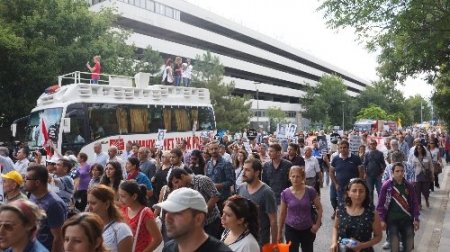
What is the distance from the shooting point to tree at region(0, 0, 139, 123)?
24031mm

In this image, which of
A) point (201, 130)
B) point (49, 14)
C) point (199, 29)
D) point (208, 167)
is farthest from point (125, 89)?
point (199, 29)

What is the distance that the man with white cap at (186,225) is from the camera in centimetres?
310

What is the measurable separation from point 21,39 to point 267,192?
808 inches

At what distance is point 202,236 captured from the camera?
124 inches

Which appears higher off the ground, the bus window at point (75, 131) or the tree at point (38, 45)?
the tree at point (38, 45)

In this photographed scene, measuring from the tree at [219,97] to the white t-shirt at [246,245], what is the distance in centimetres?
4044

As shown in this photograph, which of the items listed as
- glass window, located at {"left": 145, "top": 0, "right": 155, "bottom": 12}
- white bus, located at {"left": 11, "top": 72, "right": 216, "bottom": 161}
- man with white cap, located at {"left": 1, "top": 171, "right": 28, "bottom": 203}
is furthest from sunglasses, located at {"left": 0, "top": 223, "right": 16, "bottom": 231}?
glass window, located at {"left": 145, "top": 0, "right": 155, "bottom": 12}

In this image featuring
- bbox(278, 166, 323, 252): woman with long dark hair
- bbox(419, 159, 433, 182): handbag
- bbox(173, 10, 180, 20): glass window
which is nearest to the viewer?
bbox(278, 166, 323, 252): woman with long dark hair

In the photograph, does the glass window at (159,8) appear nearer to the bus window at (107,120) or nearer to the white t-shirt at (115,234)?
the bus window at (107,120)

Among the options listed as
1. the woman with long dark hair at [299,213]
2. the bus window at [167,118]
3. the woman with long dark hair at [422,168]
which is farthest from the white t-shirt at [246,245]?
the bus window at [167,118]

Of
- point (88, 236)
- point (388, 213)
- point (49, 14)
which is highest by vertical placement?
point (49, 14)

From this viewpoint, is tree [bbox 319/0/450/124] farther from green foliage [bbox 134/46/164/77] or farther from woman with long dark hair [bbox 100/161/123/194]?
green foliage [bbox 134/46/164/77]

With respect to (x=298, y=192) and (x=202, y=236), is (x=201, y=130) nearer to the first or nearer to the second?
(x=298, y=192)

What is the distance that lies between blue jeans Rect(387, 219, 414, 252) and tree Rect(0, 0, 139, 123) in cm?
2041
